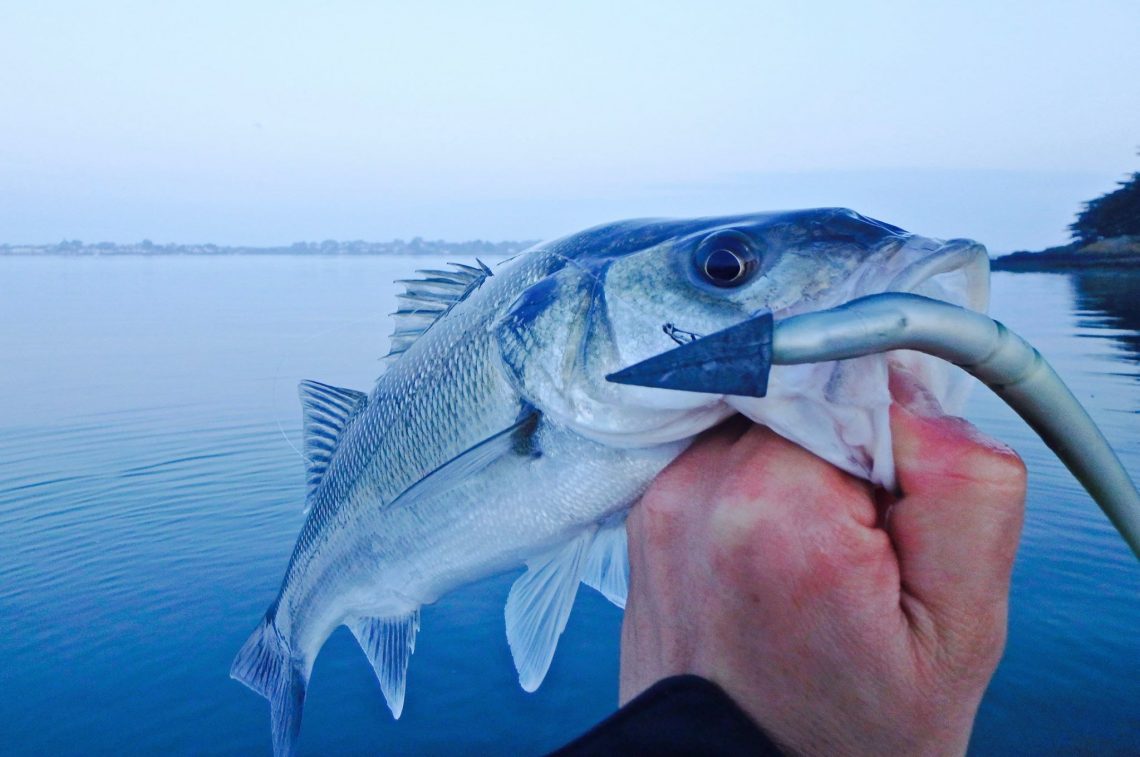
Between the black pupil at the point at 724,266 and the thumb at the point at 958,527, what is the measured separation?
61 centimetres

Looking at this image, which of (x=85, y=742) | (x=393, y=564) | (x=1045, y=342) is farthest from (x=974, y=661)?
(x=1045, y=342)

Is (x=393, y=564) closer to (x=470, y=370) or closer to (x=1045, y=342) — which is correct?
(x=470, y=370)

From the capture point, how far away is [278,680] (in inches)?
132

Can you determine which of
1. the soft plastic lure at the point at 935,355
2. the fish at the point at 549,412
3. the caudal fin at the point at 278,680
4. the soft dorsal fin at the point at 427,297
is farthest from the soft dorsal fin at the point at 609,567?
the caudal fin at the point at 278,680

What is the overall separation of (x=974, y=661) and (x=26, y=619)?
814 centimetres

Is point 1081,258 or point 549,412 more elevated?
point 549,412

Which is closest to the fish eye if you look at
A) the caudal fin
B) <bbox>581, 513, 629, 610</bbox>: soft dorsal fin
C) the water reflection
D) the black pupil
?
the black pupil

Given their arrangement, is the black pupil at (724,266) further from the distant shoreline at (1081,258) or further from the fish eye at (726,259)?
the distant shoreline at (1081,258)

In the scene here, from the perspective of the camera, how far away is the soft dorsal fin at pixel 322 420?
3.28 m

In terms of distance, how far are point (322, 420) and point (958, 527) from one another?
2.75 m

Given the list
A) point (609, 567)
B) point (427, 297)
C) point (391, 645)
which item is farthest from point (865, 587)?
point (391, 645)

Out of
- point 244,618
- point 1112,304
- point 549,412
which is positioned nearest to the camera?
point 549,412

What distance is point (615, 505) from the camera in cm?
204

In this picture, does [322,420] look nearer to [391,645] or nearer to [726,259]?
[391,645]
